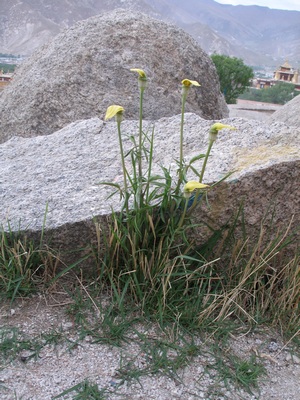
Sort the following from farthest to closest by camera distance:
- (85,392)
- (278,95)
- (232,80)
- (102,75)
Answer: (278,95), (232,80), (102,75), (85,392)

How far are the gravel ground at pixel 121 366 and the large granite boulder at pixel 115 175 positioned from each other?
427mm

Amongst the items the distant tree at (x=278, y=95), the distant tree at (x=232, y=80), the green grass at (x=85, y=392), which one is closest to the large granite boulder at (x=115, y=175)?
the green grass at (x=85, y=392)

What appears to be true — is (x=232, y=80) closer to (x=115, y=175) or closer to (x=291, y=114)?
(x=291, y=114)

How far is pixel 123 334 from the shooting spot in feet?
6.41

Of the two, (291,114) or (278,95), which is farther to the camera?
(278,95)

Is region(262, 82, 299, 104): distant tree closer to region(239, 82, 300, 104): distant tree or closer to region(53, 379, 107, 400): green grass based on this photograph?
region(239, 82, 300, 104): distant tree

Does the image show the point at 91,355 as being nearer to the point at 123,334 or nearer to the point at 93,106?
the point at 123,334

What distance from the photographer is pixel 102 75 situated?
388cm

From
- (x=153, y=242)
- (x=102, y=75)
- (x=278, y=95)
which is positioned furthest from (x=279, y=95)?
(x=153, y=242)

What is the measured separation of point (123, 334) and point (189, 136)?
1.30 meters

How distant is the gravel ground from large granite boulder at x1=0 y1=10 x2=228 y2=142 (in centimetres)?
210

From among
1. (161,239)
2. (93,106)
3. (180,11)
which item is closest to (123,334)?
(161,239)

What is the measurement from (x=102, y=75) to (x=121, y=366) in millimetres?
2722

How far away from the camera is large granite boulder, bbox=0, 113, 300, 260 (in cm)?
220
